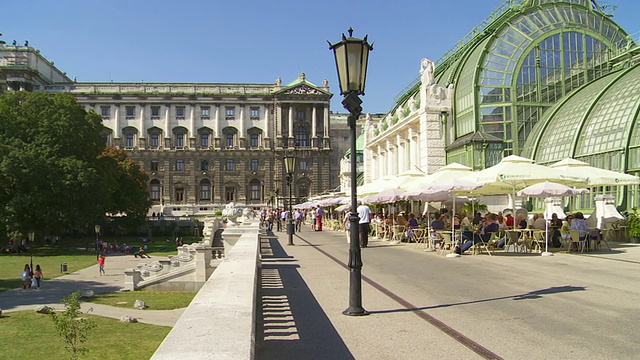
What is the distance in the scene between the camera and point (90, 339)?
17578mm

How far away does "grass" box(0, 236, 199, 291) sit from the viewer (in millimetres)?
36291

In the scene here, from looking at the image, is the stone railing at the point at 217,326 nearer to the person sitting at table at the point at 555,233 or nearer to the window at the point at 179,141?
the person sitting at table at the point at 555,233

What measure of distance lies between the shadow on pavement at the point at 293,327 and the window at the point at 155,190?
105485 millimetres

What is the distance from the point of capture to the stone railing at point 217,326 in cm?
390

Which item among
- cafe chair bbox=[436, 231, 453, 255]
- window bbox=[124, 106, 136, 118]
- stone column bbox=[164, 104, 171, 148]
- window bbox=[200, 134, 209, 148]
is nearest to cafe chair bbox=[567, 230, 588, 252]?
cafe chair bbox=[436, 231, 453, 255]

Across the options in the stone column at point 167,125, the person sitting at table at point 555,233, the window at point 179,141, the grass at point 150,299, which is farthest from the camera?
the window at point 179,141

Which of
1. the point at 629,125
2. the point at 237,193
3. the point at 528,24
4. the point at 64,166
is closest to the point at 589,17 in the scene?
the point at 528,24

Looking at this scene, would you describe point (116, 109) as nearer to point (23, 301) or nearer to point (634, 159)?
point (23, 301)

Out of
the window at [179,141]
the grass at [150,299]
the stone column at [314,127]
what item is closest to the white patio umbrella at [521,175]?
the grass at [150,299]

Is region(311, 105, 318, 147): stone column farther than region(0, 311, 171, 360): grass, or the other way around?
region(311, 105, 318, 147): stone column

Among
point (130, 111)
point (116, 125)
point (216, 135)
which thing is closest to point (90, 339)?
point (216, 135)

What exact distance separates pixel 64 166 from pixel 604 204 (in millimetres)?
42675

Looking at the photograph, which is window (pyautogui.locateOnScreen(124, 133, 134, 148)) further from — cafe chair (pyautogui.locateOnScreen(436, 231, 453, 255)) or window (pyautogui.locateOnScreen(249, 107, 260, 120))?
cafe chair (pyautogui.locateOnScreen(436, 231, 453, 255))

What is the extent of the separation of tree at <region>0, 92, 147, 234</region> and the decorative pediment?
64.5 meters
